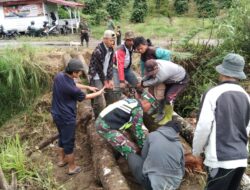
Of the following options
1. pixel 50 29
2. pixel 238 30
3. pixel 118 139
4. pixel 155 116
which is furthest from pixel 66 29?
pixel 118 139

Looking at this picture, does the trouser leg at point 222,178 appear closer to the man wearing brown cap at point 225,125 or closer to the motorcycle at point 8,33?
the man wearing brown cap at point 225,125

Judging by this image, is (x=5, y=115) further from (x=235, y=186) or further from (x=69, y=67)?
(x=235, y=186)

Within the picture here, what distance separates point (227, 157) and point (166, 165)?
0.74 m

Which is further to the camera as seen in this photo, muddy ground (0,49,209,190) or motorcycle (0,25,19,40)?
motorcycle (0,25,19,40)

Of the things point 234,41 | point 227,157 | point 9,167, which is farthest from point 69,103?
point 234,41

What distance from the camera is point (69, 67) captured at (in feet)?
14.7

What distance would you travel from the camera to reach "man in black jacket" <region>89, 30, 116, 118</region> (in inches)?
218

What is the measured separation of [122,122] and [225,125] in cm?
168

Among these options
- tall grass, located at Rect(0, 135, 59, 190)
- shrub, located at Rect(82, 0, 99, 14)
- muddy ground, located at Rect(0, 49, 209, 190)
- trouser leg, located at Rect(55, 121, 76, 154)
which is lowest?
muddy ground, located at Rect(0, 49, 209, 190)

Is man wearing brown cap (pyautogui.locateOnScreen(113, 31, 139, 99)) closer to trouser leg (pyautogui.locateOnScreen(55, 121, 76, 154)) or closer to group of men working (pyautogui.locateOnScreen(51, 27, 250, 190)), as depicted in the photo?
group of men working (pyautogui.locateOnScreen(51, 27, 250, 190))

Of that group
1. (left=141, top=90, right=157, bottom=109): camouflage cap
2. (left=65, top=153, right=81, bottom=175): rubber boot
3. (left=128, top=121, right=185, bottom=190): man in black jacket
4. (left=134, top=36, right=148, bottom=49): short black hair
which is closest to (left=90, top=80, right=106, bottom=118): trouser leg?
(left=134, top=36, right=148, bottom=49): short black hair

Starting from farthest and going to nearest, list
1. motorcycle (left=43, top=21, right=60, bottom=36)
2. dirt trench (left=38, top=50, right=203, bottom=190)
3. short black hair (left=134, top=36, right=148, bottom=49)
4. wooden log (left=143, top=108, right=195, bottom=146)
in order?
1. motorcycle (left=43, top=21, right=60, bottom=36)
2. short black hair (left=134, top=36, right=148, bottom=49)
3. wooden log (left=143, top=108, right=195, bottom=146)
4. dirt trench (left=38, top=50, right=203, bottom=190)

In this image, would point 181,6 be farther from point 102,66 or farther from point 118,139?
point 118,139

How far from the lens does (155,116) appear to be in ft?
18.0
